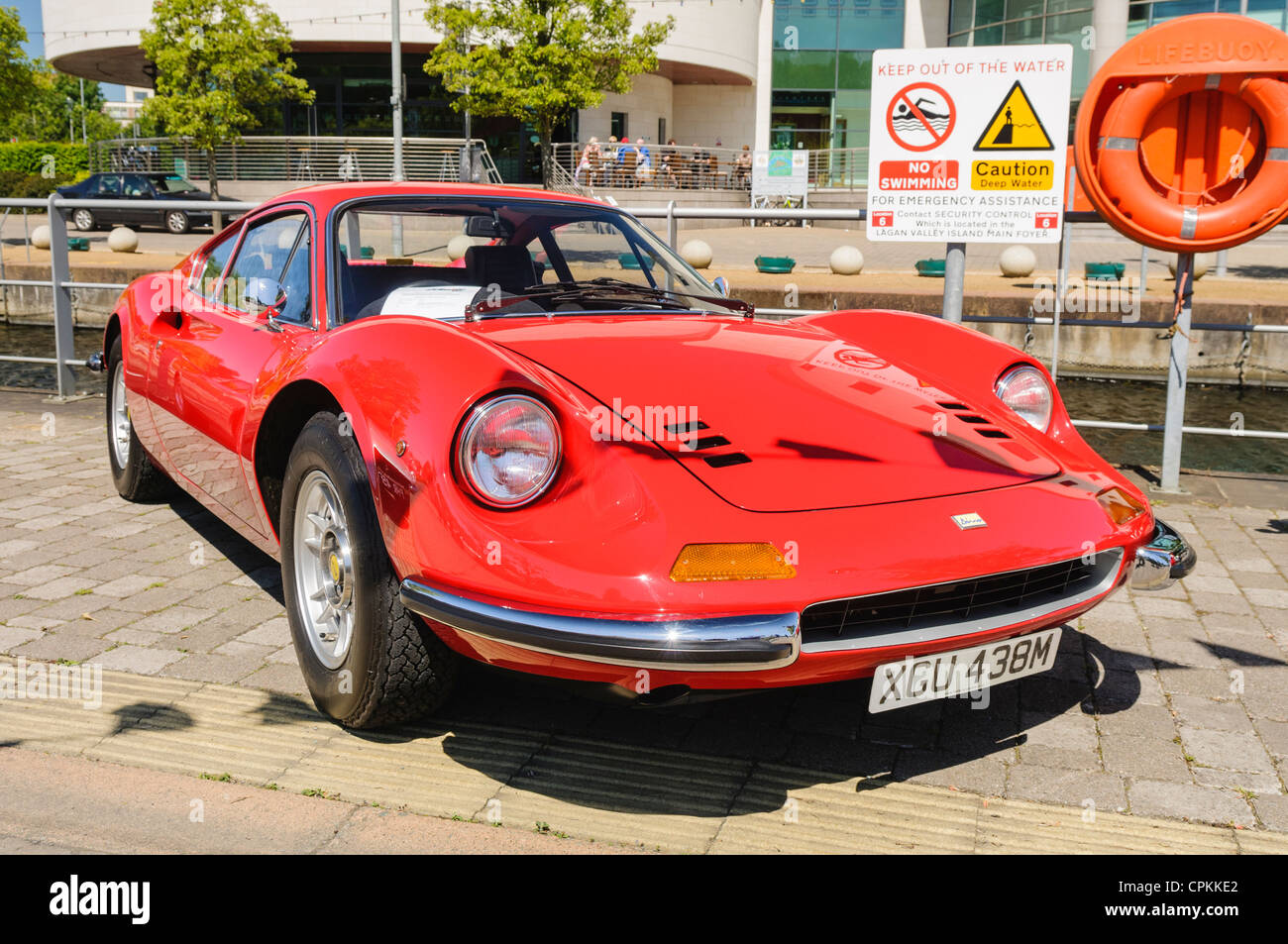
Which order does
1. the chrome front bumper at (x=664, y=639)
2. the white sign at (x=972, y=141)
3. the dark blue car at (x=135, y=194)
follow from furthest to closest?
the dark blue car at (x=135, y=194), the white sign at (x=972, y=141), the chrome front bumper at (x=664, y=639)

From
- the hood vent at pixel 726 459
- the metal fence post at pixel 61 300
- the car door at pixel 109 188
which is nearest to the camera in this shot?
the hood vent at pixel 726 459

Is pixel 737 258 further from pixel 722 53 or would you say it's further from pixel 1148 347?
pixel 722 53

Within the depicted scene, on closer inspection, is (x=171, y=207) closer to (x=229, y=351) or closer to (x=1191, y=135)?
(x=229, y=351)

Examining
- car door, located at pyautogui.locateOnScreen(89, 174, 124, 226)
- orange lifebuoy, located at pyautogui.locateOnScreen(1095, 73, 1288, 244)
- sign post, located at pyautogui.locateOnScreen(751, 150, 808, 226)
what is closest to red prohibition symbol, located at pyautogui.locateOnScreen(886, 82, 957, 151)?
orange lifebuoy, located at pyautogui.locateOnScreen(1095, 73, 1288, 244)

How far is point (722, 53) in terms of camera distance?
128ft

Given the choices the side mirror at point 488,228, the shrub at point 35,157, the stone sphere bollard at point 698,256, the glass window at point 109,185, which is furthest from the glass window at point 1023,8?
the shrub at point 35,157

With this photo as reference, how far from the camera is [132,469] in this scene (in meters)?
5.55

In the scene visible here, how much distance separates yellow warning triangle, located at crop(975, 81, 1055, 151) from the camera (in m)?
5.86

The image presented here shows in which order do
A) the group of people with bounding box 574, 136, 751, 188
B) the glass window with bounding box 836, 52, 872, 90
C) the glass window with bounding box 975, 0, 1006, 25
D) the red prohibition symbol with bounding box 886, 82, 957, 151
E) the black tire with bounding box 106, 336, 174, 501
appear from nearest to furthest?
1. the black tire with bounding box 106, 336, 174, 501
2. the red prohibition symbol with bounding box 886, 82, 957, 151
3. the group of people with bounding box 574, 136, 751, 188
4. the glass window with bounding box 975, 0, 1006, 25
5. the glass window with bounding box 836, 52, 872, 90

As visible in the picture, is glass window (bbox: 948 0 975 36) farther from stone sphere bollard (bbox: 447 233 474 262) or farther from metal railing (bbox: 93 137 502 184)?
stone sphere bollard (bbox: 447 233 474 262)

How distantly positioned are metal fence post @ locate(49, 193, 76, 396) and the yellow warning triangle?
6.34m

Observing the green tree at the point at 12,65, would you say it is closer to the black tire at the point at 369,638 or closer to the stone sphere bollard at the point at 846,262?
the stone sphere bollard at the point at 846,262

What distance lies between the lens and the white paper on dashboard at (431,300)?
3592mm

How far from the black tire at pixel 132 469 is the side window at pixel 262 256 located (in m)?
1.27
